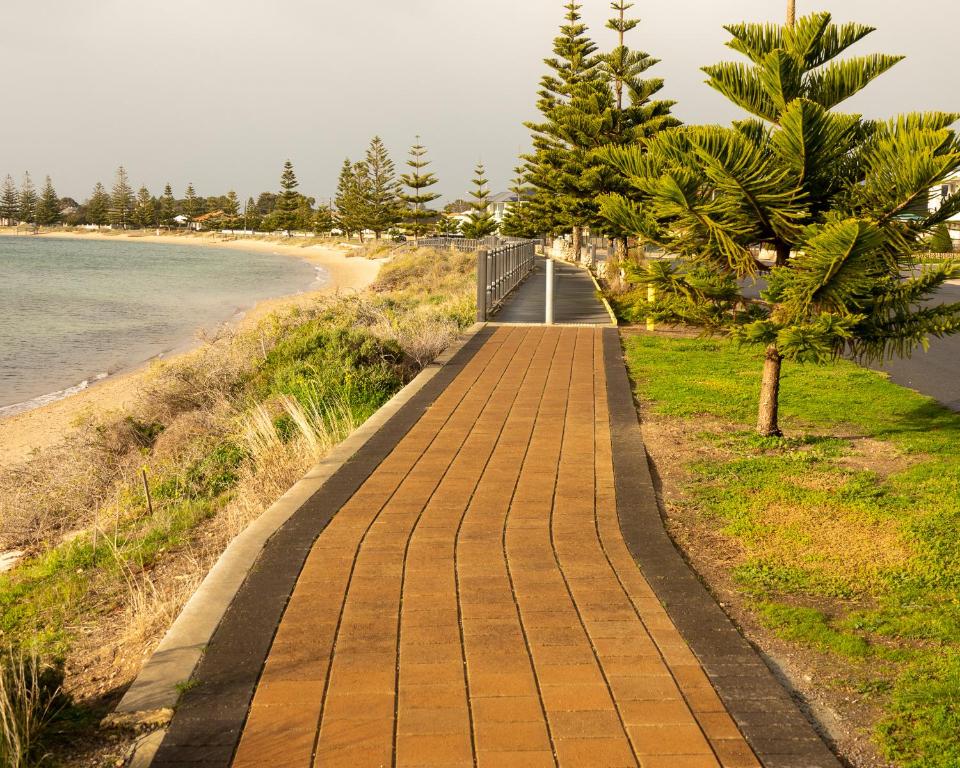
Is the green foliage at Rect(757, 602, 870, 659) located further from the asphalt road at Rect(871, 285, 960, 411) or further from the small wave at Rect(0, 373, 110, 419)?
the small wave at Rect(0, 373, 110, 419)

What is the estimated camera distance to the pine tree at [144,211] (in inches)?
6693

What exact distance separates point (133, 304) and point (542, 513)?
43570 millimetres

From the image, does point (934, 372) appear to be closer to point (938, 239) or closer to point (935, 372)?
point (935, 372)

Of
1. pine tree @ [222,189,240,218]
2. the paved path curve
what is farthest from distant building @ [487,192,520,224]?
the paved path curve

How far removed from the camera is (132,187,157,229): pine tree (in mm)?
170000

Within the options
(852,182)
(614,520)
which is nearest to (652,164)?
(852,182)

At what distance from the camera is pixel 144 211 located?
558 feet

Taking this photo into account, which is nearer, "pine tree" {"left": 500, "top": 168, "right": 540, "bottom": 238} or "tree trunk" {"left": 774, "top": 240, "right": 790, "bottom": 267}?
"tree trunk" {"left": 774, "top": 240, "right": 790, "bottom": 267}

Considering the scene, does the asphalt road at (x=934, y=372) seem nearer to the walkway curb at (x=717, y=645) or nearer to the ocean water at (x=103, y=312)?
the walkway curb at (x=717, y=645)

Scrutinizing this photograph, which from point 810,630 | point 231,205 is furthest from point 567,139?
point 231,205

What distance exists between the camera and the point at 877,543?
215 inches

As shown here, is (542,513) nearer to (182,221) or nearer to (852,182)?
(852,182)

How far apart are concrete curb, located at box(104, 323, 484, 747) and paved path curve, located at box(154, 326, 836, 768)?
0.09m

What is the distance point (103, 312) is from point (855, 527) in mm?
40799
